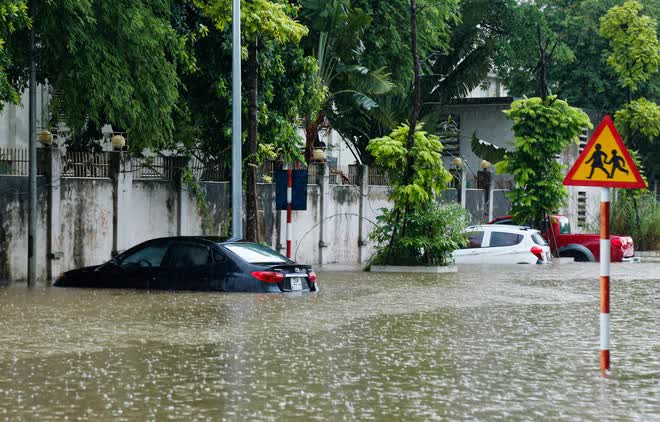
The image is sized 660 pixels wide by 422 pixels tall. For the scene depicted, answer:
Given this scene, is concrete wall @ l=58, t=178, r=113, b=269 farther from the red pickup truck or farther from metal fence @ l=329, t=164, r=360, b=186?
the red pickup truck

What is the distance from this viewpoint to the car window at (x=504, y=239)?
99.6 feet

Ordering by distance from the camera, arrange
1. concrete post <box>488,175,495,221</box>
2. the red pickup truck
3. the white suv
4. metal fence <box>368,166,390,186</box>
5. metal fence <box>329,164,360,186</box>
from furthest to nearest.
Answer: concrete post <box>488,175,495,221</box> → metal fence <box>368,166,390,186</box> → metal fence <box>329,164,360,186</box> → the red pickup truck → the white suv

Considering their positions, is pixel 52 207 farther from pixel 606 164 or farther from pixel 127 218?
pixel 606 164

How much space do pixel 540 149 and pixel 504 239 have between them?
5.92 metres

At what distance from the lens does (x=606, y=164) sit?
462 inches

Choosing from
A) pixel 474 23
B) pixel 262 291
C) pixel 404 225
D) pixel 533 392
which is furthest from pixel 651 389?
pixel 474 23

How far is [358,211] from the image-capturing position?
34.6 metres

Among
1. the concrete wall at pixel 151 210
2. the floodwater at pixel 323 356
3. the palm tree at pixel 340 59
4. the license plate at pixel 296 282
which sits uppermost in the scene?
the palm tree at pixel 340 59

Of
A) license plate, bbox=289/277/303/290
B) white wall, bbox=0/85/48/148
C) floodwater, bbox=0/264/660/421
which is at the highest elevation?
white wall, bbox=0/85/48/148

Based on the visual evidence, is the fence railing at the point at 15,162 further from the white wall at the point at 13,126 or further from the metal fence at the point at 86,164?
the white wall at the point at 13,126

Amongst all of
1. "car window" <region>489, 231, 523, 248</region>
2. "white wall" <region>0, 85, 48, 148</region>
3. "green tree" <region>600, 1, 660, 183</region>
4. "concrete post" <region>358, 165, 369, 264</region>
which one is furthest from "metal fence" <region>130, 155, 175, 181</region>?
"green tree" <region>600, 1, 660, 183</region>

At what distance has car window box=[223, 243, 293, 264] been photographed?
20125 millimetres

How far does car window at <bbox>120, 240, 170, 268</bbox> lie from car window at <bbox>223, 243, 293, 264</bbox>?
129 cm

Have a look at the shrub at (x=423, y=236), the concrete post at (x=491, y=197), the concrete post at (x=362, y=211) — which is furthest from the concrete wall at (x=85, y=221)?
the concrete post at (x=491, y=197)
